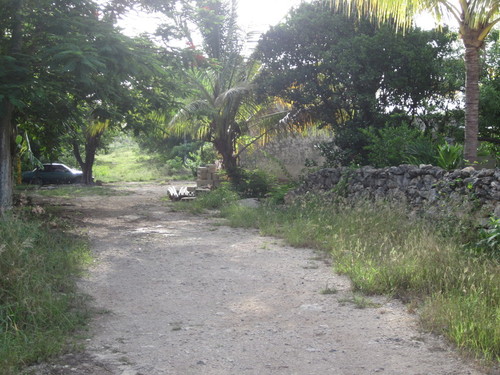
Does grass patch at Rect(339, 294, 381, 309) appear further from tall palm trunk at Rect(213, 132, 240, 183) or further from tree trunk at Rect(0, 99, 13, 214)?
tall palm trunk at Rect(213, 132, 240, 183)

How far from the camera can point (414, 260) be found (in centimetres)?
600

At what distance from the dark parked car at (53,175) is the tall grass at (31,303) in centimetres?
2105

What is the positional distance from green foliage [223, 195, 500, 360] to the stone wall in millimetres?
554

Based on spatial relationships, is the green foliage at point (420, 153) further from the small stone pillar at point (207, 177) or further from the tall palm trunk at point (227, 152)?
the small stone pillar at point (207, 177)

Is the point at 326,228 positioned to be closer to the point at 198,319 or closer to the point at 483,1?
the point at 198,319

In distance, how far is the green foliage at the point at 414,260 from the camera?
14.5ft

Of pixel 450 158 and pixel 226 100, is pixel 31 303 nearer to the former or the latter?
pixel 450 158

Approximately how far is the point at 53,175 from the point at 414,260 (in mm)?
24131

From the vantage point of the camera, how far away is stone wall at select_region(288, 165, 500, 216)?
786 centimetres

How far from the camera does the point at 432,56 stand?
1344 centimetres

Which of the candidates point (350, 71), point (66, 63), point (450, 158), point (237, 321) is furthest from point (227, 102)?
point (237, 321)

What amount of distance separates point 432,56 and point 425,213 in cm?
664

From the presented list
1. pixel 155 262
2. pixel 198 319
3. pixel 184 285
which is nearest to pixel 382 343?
pixel 198 319

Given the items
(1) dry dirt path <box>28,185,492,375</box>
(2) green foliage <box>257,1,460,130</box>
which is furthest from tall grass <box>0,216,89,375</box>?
(2) green foliage <box>257,1,460,130</box>
